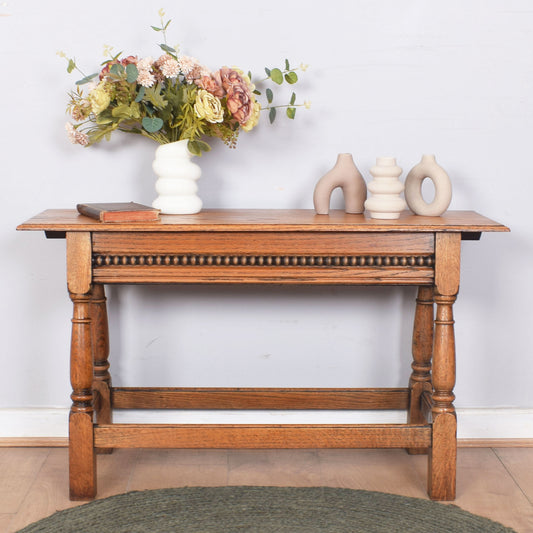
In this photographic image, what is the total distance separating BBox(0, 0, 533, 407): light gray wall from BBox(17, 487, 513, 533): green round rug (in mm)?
502

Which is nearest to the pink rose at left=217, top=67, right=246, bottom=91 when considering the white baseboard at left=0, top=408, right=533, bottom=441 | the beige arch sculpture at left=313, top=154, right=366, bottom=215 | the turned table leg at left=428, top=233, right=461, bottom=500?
the beige arch sculpture at left=313, top=154, right=366, bottom=215

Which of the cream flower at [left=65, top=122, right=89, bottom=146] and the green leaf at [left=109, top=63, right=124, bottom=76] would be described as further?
the cream flower at [left=65, top=122, right=89, bottom=146]

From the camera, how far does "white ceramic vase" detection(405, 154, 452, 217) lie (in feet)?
7.02

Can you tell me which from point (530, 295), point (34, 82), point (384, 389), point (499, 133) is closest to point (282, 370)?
point (384, 389)

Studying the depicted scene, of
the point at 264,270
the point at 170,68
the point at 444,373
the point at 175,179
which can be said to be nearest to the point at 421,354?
the point at 444,373

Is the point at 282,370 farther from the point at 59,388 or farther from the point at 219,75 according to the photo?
the point at 219,75

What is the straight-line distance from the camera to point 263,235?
2010mm

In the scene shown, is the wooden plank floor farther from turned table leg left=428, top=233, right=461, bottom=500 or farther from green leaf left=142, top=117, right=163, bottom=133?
green leaf left=142, top=117, right=163, bottom=133

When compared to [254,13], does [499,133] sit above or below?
below

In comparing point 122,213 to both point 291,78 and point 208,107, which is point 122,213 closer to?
point 208,107

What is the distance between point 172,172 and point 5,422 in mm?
1058

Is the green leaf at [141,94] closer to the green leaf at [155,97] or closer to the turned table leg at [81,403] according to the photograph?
the green leaf at [155,97]

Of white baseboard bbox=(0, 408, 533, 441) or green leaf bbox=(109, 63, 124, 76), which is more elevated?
green leaf bbox=(109, 63, 124, 76)

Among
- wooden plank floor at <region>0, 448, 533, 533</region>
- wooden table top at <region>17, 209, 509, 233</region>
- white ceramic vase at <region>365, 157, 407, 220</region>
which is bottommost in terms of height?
wooden plank floor at <region>0, 448, 533, 533</region>
